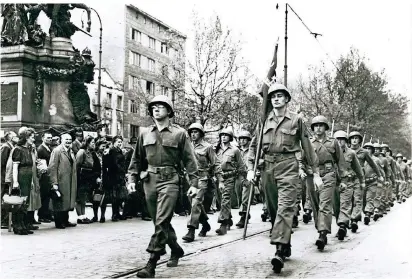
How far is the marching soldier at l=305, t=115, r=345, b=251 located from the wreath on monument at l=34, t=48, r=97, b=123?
325 inches

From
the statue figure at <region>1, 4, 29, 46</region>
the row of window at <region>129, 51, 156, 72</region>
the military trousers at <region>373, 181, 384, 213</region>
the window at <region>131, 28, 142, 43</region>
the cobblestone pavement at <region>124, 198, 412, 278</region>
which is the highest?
the window at <region>131, 28, 142, 43</region>

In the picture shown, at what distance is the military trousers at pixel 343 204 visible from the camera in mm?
→ 11711

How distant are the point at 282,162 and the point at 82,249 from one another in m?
3.46

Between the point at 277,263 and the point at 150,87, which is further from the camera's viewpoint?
the point at 150,87

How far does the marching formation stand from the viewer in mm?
7594

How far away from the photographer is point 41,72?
16.3 m

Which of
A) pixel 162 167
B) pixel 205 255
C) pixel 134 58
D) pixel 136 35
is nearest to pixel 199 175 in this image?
pixel 205 255

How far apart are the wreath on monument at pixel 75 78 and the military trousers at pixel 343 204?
8138 mm

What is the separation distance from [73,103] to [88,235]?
6.61 m

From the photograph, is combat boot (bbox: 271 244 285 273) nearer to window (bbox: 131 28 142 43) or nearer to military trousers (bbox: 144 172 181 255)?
military trousers (bbox: 144 172 181 255)

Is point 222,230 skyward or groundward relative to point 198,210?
groundward

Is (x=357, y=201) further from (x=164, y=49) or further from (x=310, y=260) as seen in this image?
(x=164, y=49)

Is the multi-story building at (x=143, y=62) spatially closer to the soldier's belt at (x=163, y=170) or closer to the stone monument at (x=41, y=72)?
the stone monument at (x=41, y=72)

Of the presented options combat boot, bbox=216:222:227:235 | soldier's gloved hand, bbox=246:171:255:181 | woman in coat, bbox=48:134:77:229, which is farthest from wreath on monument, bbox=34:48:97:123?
soldier's gloved hand, bbox=246:171:255:181
